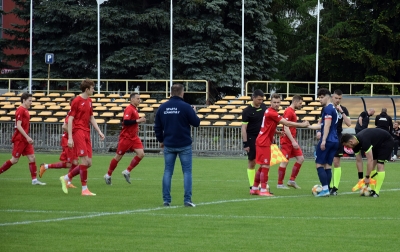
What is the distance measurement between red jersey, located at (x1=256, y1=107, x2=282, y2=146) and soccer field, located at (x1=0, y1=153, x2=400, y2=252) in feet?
3.50

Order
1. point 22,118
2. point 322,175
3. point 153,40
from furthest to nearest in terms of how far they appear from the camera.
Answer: point 153,40
point 22,118
point 322,175

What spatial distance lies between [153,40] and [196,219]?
37073mm

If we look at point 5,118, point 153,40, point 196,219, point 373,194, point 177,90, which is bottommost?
point 373,194

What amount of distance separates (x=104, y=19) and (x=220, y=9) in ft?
20.7

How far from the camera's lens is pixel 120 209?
45.7 ft

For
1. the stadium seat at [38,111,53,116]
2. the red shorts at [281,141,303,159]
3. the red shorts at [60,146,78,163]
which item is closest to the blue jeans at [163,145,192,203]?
the red shorts at [60,146,78,163]

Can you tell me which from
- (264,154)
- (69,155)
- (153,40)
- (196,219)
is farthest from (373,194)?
(153,40)

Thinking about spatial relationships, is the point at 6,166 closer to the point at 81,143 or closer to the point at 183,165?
the point at 81,143

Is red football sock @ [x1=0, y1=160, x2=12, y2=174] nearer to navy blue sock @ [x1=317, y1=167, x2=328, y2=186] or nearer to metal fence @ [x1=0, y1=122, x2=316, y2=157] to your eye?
navy blue sock @ [x1=317, y1=167, x2=328, y2=186]

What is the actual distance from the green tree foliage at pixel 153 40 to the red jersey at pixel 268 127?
30061 mm

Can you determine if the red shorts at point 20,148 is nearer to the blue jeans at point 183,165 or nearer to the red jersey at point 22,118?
the red jersey at point 22,118

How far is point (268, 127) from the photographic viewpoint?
16.5m

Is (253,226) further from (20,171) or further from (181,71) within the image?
(181,71)

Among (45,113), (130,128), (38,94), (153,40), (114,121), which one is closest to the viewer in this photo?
(130,128)
